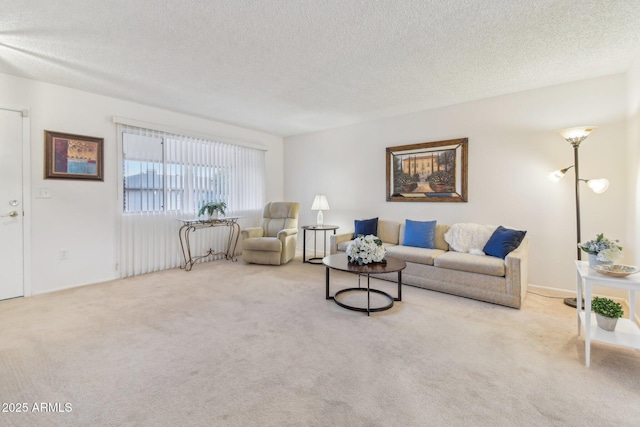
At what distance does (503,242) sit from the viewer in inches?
132

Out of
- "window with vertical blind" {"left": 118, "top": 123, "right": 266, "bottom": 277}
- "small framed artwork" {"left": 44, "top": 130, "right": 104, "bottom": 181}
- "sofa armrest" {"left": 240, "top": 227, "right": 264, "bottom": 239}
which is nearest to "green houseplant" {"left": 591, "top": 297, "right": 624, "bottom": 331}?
"sofa armrest" {"left": 240, "top": 227, "right": 264, "bottom": 239}

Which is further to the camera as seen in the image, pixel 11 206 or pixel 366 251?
pixel 11 206

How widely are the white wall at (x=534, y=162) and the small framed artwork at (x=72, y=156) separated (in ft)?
13.6

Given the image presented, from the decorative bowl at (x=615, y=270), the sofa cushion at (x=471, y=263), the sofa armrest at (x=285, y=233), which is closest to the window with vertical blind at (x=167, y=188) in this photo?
the sofa armrest at (x=285, y=233)

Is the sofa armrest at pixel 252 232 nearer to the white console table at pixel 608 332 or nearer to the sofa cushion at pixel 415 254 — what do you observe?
the sofa cushion at pixel 415 254

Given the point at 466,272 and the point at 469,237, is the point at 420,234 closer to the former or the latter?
the point at 469,237

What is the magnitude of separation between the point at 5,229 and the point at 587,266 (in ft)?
18.8

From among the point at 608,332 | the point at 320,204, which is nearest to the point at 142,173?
the point at 320,204

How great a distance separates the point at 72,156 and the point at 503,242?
5.39m

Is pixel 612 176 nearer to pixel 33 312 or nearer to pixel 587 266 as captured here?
pixel 587 266

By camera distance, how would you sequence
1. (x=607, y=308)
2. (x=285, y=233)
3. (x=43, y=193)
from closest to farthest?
(x=607, y=308)
(x=43, y=193)
(x=285, y=233)

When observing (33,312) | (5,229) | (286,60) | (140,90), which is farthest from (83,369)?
(140,90)

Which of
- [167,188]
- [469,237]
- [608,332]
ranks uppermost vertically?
[167,188]

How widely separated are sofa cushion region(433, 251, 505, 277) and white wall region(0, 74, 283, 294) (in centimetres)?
445
